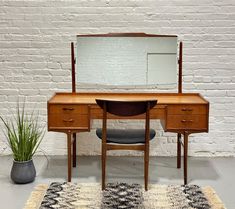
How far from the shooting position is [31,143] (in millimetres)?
3637

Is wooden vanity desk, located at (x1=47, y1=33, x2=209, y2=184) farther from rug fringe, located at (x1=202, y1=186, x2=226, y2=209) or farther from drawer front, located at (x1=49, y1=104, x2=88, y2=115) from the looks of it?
rug fringe, located at (x1=202, y1=186, x2=226, y2=209)

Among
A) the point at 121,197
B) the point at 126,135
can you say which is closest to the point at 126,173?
the point at 126,135

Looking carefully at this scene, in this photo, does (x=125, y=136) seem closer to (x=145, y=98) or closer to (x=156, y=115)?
(x=156, y=115)

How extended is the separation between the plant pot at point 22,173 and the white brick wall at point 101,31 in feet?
2.80

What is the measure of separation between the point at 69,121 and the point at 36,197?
0.67 m

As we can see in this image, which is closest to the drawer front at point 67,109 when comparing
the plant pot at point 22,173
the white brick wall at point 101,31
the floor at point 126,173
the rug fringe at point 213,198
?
the plant pot at point 22,173

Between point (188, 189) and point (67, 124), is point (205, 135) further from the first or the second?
point (67, 124)

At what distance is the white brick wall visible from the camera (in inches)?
168

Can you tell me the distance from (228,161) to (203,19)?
4.60 ft

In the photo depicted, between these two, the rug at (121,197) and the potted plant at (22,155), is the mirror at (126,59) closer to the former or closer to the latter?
the potted plant at (22,155)

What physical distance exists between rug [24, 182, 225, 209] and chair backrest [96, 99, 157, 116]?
2.00ft

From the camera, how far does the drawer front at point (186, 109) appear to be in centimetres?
356

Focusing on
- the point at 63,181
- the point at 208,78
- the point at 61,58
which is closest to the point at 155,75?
the point at 208,78

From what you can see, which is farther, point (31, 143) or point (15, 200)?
point (31, 143)
